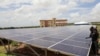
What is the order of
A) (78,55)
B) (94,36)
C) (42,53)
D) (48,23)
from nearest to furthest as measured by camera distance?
1. (78,55)
2. (94,36)
3. (42,53)
4. (48,23)

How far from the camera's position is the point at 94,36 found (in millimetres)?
13461

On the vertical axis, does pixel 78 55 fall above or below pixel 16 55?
above

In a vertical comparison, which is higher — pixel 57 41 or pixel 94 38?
pixel 57 41

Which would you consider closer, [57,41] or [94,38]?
[57,41]

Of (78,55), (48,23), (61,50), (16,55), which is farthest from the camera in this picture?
(48,23)

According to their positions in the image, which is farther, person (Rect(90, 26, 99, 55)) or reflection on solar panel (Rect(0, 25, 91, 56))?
person (Rect(90, 26, 99, 55))

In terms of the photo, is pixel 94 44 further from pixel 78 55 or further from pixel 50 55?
pixel 78 55

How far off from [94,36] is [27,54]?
6.36 metres

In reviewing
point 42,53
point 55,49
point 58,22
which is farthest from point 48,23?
point 55,49

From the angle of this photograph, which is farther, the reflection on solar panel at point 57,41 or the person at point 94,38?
the person at point 94,38

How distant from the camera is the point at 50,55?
50.9 ft

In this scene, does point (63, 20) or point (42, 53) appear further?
point (63, 20)

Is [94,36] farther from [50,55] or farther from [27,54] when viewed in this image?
[27,54]

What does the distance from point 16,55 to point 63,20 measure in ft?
132
